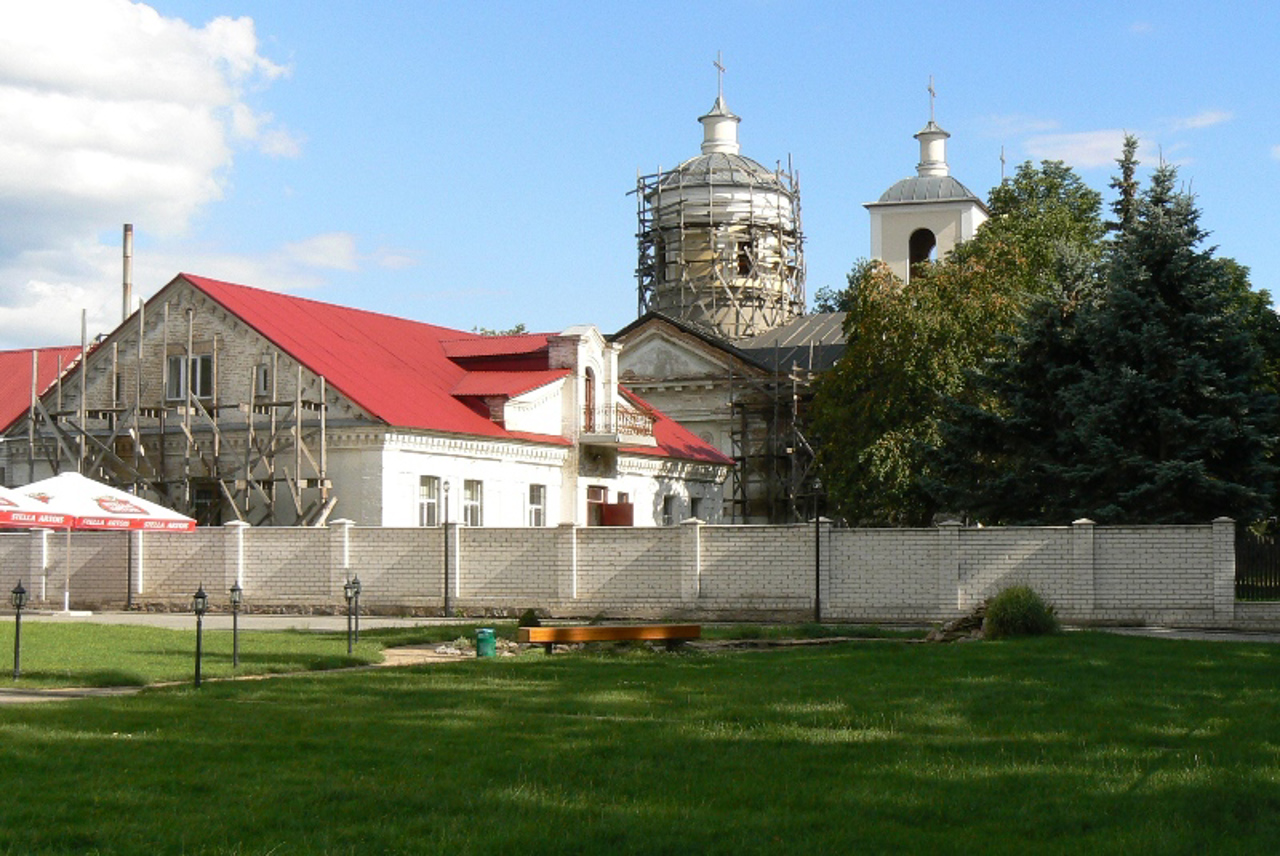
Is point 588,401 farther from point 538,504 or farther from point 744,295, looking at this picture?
point 744,295

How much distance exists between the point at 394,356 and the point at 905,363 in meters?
13.3

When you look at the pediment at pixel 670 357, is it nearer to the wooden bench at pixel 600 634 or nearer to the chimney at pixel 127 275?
the chimney at pixel 127 275

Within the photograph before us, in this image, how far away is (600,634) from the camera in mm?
21312

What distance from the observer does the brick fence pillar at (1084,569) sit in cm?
2878

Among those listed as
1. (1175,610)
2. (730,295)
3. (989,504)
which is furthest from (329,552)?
(730,295)

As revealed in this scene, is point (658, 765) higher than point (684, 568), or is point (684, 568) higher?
point (684, 568)

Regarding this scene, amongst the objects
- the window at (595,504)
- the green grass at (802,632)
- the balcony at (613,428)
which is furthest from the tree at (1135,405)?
the window at (595,504)

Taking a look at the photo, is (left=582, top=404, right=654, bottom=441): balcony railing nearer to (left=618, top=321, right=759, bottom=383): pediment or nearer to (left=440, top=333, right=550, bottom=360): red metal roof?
(left=440, top=333, right=550, bottom=360): red metal roof

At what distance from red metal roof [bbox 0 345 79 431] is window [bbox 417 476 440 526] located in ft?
46.9

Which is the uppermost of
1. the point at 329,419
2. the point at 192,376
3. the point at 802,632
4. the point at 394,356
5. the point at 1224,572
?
the point at 394,356

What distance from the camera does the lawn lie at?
8656 millimetres

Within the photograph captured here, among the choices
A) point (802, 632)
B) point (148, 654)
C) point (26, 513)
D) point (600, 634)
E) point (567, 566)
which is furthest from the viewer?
point (567, 566)

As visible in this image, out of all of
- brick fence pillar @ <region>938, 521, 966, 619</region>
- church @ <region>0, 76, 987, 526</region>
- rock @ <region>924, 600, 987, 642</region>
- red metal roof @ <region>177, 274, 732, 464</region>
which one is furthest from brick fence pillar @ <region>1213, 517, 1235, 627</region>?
red metal roof @ <region>177, 274, 732, 464</region>

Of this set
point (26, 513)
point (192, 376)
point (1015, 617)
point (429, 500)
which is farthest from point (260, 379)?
point (1015, 617)
